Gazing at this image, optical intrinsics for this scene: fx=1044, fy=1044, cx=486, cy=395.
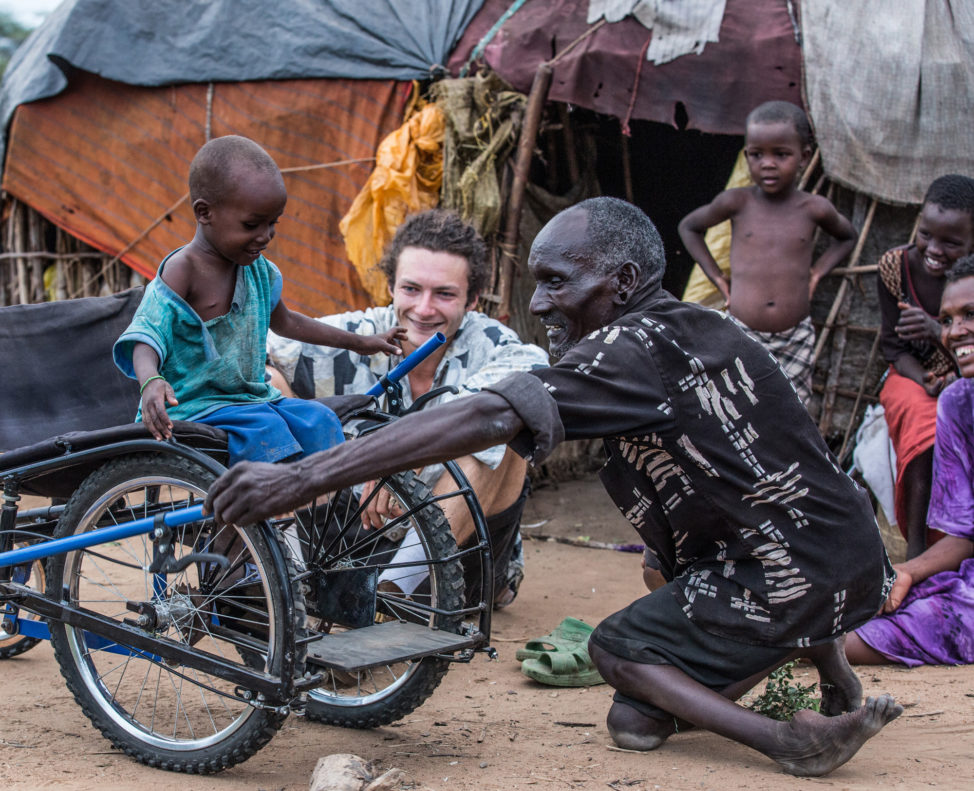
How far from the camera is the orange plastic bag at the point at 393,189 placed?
5648mm

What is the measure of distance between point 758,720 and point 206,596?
1.38m

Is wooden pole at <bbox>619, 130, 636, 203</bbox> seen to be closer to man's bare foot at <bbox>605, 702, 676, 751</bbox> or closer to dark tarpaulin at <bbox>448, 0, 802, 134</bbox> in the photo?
dark tarpaulin at <bbox>448, 0, 802, 134</bbox>

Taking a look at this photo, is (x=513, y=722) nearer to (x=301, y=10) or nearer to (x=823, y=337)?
(x=823, y=337)

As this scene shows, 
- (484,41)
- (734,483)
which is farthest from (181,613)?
(484,41)

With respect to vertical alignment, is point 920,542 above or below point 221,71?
below

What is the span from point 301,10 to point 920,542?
4407 millimetres

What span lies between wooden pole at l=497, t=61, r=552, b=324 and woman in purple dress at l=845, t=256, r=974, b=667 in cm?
242

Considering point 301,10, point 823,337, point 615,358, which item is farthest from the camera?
point 301,10

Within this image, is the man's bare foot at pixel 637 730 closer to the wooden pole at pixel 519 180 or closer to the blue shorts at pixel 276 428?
the blue shorts at pixel 276 428

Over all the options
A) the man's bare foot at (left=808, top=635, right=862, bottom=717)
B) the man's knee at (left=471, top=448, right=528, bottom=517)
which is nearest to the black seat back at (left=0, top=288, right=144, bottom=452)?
the man's knee at (left=471, top=448, right=528, bottom=517)

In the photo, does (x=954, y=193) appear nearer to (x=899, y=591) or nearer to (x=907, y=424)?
(x=907, y=424)

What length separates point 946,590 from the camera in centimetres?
360

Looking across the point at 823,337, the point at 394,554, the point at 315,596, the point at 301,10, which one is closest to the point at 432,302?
the point at 394,554

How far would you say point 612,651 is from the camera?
8.77ft
